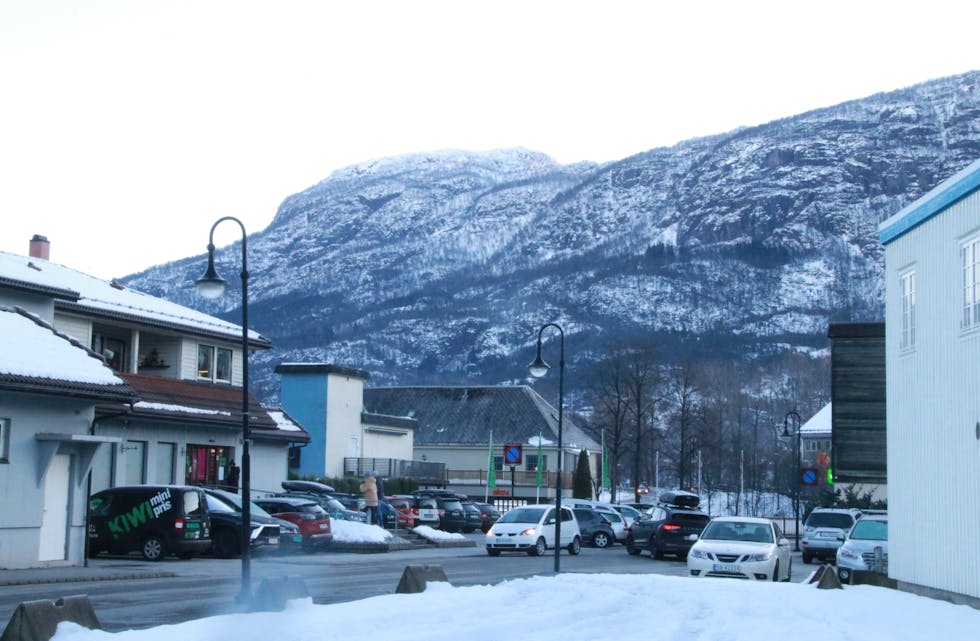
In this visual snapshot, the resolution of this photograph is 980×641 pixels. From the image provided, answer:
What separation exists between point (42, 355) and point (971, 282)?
18.0 metres

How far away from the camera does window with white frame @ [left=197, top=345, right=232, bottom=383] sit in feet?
146

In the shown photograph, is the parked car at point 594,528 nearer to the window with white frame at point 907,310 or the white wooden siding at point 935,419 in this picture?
the white wooden siding at point 935,419

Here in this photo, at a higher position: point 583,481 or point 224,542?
point 583,481

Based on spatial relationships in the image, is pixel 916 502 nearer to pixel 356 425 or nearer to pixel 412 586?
pixel 412 586

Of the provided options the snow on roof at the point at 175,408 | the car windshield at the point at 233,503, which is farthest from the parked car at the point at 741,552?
the snow on roof at the point at 175,408

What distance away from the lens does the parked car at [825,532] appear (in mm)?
38844

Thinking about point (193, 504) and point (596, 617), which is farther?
point (193, 504)

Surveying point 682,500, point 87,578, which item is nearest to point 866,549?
point 87,578

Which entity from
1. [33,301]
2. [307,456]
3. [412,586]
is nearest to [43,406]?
[33,301]

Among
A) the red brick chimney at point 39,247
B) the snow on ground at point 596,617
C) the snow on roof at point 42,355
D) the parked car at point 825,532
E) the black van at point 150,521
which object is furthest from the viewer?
the red brick chimney at point 39,247

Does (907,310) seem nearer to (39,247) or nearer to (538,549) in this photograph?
(538,549)

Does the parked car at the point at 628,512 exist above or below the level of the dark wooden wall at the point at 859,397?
below

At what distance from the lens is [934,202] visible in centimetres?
2194

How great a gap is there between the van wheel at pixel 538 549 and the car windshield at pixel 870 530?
398 inches
